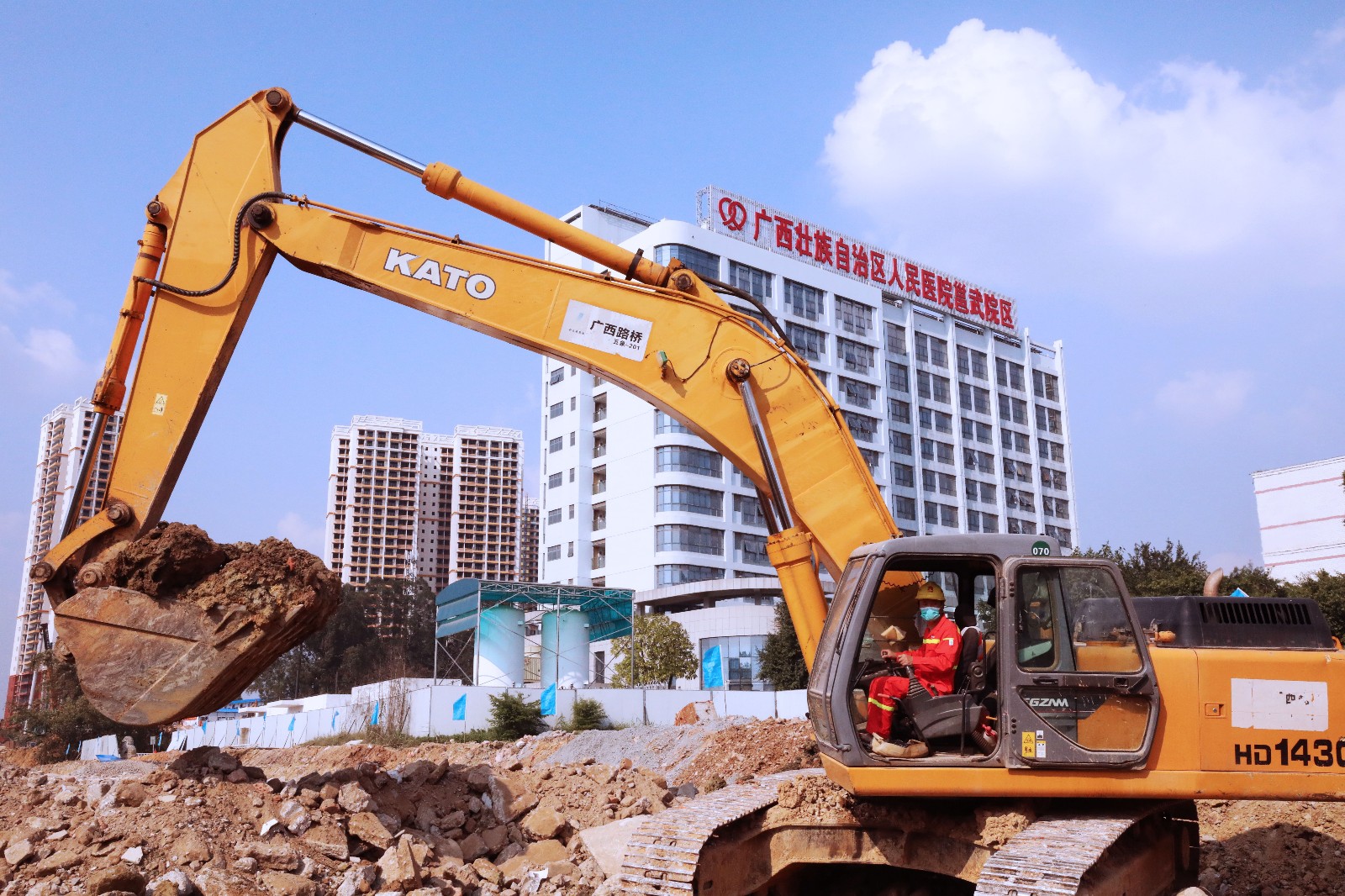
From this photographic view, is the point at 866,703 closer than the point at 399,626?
Yes

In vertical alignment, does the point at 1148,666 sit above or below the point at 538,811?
above

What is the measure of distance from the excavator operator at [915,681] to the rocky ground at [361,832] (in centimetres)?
173

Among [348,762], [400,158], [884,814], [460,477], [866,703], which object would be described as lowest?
[348,762]

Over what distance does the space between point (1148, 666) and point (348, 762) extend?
22757 millimetres

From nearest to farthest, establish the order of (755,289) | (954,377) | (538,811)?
(538,811) < (755,289) < (954,377)

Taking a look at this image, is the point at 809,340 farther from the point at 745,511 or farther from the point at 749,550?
the point at 749,550

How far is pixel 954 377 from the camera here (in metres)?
75.3

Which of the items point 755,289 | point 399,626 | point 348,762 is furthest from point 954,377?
point 348,762

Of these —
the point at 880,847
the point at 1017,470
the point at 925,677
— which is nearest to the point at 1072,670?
the point at 925,677

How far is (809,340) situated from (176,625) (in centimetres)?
5874

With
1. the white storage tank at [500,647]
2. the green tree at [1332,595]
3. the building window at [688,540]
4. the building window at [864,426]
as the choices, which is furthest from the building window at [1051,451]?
the white storage tank at [500,647]

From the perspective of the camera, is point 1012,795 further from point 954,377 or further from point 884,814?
point 954,377

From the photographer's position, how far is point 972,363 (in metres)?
77.4

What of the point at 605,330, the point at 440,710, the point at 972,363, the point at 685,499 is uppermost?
→ the point at 972,363
